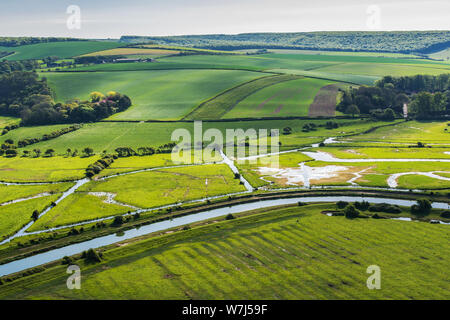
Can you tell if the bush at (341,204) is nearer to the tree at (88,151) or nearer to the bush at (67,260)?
the bush at (67,260)

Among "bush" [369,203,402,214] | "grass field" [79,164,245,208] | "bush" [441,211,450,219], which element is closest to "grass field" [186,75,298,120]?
"grass field" [79,164,245,208]

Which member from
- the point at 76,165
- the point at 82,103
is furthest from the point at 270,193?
the point at 82,103

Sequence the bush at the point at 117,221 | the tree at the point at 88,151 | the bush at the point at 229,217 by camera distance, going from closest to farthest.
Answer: the bush at the point at 117,221 < the bush at the point at 229,217 < the tree at the point at 88,151

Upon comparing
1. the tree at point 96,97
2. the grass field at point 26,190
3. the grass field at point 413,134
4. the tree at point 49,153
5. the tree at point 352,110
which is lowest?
the grass field at point 26,190

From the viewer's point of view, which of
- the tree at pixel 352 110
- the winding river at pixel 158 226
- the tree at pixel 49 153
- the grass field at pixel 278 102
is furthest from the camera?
the tree at pixel 352 110

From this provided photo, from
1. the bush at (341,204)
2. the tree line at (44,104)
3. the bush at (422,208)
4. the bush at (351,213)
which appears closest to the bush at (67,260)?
the bush at (351,213)

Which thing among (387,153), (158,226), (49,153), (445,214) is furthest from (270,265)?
(49,153)

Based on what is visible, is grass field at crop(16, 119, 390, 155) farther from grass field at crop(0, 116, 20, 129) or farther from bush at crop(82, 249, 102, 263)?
bush at crop(82, 249, 102, 263)

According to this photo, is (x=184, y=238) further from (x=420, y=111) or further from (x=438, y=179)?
(x=420, y=111)

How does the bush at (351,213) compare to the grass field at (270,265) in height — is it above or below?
above
